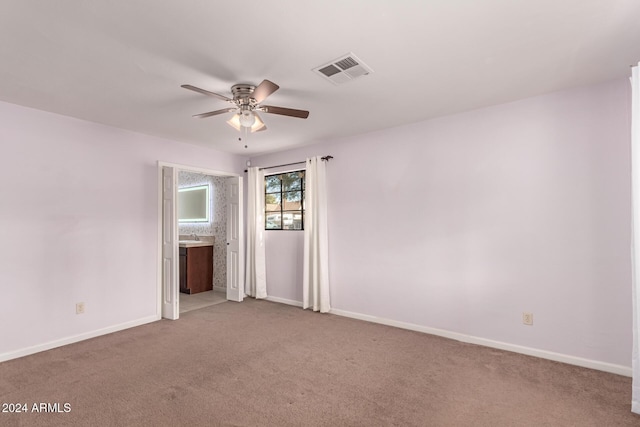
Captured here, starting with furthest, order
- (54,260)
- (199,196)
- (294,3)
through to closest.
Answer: (199,196) → (54,260) → (294,3)

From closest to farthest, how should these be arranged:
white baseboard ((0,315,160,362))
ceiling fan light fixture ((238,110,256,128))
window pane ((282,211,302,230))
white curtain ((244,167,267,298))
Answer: ceiling fan light fixture ((238,110,256,128))
white baseboard ((0,315,160,362))
window pane ((282,211,302,230))
white curtain ((244,167,267,298))

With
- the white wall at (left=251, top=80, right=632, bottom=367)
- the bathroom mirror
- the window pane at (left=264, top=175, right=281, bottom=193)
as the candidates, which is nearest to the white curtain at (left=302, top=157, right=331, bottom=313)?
the white wall at (left=251, top=80, right=632, bottom=367)

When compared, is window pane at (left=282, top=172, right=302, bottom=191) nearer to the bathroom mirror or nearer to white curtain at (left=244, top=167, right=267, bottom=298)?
white curtain at (left=244, top=167, right=267, bottom=298)

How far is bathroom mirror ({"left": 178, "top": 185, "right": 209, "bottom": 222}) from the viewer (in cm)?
629

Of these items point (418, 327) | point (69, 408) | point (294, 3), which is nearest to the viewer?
point (294, 3)

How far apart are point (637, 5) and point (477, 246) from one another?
2.21 meters

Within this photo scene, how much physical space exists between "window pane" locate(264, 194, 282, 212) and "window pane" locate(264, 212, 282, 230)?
0.09m

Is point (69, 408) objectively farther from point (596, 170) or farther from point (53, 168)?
point (596, 170)

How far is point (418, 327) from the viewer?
3697 millimetres

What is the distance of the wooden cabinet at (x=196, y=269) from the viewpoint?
226 inches

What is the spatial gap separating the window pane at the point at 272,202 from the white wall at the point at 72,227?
1773 mm

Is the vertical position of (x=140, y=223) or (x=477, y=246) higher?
(x=140, y=223)

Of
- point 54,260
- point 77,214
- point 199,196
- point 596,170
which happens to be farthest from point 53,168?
point 596,170

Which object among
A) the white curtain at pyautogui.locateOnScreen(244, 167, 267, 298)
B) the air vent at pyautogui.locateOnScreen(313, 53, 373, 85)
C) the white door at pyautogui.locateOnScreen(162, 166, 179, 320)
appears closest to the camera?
the air vent at pyautogui.locateOnScreen(313, 53, 373, 85)
